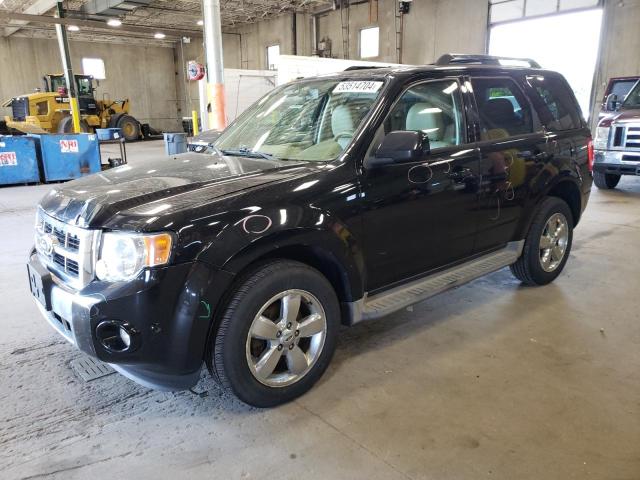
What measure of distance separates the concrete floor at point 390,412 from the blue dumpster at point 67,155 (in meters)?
7.59

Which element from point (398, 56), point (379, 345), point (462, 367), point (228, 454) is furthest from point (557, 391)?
point (398, 56)

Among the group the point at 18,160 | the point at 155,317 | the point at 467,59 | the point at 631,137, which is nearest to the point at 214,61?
the point at 18,160

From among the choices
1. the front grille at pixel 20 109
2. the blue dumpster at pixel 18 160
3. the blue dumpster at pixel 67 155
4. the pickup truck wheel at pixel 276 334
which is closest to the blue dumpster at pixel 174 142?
the blue dumpster at pixel 67 155

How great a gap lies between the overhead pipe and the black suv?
6.26 m

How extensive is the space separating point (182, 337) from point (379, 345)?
57.3 inches

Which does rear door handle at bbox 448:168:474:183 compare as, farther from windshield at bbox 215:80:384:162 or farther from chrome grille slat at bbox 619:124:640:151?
chrome grille slat at bbox 619:124:640:151

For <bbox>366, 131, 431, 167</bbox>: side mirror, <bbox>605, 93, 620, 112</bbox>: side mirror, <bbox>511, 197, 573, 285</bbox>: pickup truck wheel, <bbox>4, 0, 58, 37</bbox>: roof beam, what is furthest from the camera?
<bbox>4, 0, 58, 37</bbox>: roof beam

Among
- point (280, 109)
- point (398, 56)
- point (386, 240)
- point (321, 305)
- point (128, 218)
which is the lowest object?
point (321, 305)

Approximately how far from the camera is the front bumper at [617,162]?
815cm

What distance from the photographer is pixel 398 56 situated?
59.5ft

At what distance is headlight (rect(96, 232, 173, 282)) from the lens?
201 centimetres

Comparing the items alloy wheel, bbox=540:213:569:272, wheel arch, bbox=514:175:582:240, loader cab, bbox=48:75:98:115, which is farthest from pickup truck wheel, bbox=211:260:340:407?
loader cab, bbox=48:75:98:115

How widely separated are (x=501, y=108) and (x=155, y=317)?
9.06 feet

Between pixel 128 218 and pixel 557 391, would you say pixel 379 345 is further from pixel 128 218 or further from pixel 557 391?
pixel 128 218
